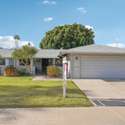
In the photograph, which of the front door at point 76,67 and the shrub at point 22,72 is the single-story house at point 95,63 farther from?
the shrub at point 22,72

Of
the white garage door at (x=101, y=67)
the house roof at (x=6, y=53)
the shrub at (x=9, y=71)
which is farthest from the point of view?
the house roof at (x=6, y=53)

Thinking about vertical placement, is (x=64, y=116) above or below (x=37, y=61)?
below

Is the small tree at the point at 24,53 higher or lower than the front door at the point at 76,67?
higher

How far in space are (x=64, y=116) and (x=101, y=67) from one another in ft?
67.5

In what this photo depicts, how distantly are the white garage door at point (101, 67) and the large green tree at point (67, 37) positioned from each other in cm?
2877

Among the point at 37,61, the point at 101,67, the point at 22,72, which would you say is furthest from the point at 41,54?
the point at 101,67

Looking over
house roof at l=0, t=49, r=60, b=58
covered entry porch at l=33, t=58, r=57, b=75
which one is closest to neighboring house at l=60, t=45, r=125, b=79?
house roof at l=0, t=49, r=60, b=58

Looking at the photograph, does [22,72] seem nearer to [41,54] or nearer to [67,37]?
[41,54]

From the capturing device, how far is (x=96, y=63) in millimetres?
30234

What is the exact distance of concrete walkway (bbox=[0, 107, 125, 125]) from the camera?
9294 mm

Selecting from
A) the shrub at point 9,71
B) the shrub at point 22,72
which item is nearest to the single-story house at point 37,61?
the shrub at point 22,72

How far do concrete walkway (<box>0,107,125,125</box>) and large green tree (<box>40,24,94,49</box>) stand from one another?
4806 cm

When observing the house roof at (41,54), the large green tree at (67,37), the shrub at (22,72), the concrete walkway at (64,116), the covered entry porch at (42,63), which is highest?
the large green tree at (67,37)

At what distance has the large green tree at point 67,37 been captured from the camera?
198 ft
